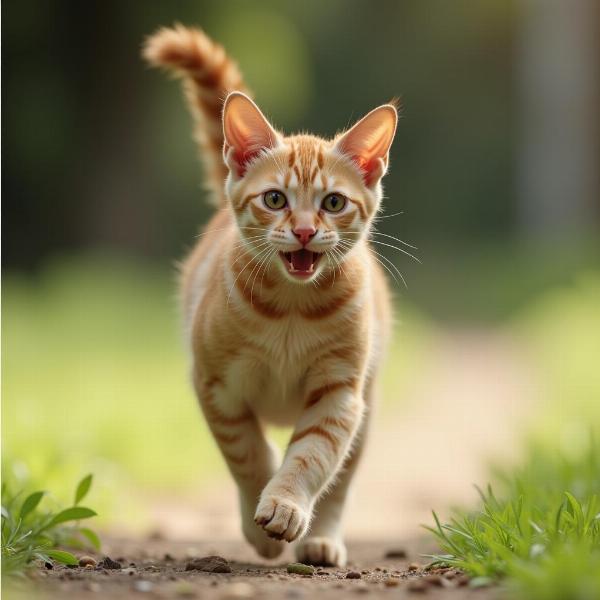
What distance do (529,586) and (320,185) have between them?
1393mm

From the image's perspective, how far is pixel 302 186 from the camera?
319 cm

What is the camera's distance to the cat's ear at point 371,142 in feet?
11.0

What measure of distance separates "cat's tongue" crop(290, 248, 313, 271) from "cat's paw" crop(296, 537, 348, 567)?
942 mm

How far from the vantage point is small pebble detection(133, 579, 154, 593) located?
8.41 feet

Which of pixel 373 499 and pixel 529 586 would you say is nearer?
pixel 529 586

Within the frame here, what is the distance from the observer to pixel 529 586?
227 centimetres

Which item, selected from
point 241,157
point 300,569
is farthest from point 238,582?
point 241,157

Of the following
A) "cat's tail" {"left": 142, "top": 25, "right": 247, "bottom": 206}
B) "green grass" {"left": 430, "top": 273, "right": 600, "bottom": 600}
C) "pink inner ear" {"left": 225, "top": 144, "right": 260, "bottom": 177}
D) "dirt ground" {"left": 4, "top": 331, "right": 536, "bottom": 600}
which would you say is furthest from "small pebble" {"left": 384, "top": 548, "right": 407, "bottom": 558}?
"cat's tail" {"left": 142, "top": 25, "right": 247, "bottom": 206}

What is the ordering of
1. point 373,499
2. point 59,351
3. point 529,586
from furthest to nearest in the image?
point 59,351, point 373,499, point 529,586

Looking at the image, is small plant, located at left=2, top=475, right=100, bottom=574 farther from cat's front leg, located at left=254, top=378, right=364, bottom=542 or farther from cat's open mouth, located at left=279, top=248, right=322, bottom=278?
cat's open mouth, located at left=279, top=248, right=322, bottom=278

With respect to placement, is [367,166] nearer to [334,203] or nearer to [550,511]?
[334,203]

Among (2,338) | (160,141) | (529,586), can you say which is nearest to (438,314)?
(160,141)

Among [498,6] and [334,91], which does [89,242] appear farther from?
[498,6]

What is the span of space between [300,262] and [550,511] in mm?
1037
